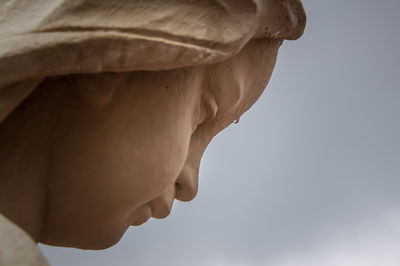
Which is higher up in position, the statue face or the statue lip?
the statue face

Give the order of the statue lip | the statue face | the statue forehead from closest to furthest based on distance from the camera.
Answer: the statue forehead
the statue face
the statue lip

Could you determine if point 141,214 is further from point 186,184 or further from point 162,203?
point 186,184

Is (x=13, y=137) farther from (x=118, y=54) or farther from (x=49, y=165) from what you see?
(x=118, y=54)

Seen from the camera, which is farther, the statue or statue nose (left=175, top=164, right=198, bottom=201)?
statue nose (left=175, top=164, right=198, bottom=201)

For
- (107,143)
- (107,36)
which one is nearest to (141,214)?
(107,143)

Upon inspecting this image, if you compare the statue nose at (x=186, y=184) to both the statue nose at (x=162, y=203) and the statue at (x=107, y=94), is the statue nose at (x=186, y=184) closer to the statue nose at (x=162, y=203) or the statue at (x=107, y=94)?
the statue nose at (x=162, y=203)

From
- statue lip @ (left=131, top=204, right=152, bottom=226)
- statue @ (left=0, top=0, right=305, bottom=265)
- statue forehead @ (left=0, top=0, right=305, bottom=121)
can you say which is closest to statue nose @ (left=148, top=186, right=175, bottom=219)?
statue lip @ (left=131, top=204, right=152, bottom=226)

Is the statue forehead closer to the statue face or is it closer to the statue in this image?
the statue
